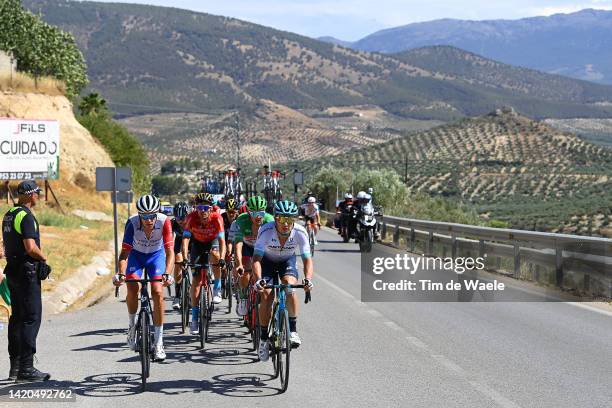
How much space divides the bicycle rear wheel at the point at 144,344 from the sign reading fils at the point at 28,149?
31579 millimetres

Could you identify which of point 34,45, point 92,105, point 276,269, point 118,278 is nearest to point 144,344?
Answer: point 118,278

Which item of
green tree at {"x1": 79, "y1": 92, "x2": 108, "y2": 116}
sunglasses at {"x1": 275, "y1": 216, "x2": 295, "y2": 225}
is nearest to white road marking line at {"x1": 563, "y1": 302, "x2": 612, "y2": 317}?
sunglasses at {"x1": 275, "y1": 216, "x2": 295, "y2": 225}

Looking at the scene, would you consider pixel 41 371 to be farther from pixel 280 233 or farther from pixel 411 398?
pixel 411 398

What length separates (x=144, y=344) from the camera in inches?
362

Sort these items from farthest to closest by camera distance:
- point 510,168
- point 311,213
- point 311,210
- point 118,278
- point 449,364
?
point 510,168, point 311,210, point 311,213, point 449,364, point 118,278

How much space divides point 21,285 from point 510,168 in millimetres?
94549

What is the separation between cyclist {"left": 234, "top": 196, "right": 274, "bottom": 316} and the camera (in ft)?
39.0

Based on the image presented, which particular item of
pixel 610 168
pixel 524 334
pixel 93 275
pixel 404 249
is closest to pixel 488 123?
pixel 610 168

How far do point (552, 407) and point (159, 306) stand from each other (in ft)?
12.9

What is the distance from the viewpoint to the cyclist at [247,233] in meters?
11.9

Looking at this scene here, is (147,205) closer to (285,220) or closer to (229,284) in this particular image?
(285,220)

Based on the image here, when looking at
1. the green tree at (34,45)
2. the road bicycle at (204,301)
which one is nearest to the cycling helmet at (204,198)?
the road bicycle at (204,301)

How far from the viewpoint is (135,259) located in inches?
394

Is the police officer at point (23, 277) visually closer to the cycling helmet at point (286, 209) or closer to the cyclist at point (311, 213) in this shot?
the cycling helmet at point (286, 209)
